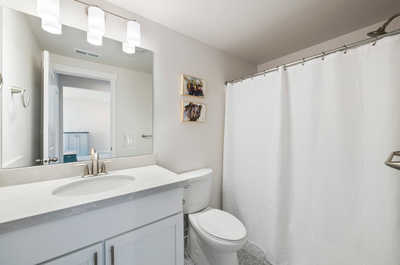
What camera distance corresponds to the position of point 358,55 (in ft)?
3.32

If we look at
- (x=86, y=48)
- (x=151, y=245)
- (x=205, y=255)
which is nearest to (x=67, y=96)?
(x=86, y=48)

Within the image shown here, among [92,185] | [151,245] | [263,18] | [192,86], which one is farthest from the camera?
[192,86]

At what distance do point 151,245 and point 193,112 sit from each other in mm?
1175

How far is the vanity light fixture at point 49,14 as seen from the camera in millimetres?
947

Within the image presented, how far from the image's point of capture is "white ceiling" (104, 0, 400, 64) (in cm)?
122

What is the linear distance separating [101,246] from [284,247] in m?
1.44

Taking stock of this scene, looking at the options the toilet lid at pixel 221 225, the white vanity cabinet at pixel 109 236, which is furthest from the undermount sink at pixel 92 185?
the toilet lid at pixel 221 225

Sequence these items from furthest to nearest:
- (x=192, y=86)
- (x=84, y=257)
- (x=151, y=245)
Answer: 1. (x=192, y=86)
2. (x=151, y=245)
3. (x=84, y=257)

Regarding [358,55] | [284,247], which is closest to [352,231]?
[284,247]

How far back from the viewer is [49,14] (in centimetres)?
96

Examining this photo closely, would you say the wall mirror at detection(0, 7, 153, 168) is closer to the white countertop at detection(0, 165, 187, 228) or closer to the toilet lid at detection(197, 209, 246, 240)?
the white countertop at detection(0, 165, 187, 228)

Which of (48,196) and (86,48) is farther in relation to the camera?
(86,48)

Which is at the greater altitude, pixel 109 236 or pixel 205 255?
pixel 109 236

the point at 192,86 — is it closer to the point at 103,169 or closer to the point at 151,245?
the point at 103,169
